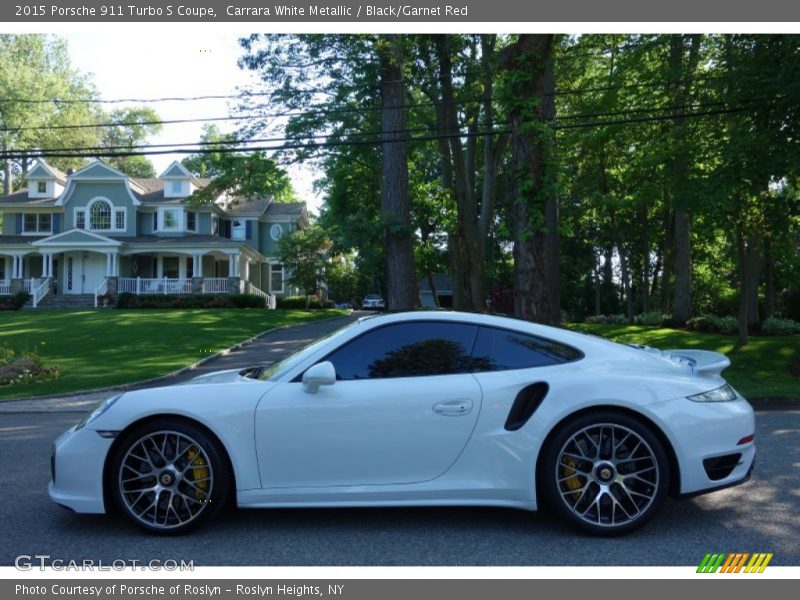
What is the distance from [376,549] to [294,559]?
1.62ft

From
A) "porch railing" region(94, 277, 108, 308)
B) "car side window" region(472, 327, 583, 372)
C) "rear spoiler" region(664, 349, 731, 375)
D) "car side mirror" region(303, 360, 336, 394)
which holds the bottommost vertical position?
"car side mirror" region(303, 360, 336, 394)

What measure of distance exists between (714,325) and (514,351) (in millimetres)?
19368

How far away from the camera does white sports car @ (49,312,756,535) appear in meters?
4.32

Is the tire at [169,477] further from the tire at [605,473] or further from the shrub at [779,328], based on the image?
the shrub at [779,328]

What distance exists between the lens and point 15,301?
124 feet

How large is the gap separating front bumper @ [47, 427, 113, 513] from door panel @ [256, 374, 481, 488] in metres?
1.05

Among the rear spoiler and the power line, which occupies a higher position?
the power line

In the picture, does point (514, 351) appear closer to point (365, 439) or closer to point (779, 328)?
point (365, 439)

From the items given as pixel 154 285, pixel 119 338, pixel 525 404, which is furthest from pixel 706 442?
pixel 154 285

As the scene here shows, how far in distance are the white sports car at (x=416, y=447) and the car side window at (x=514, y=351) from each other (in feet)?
0.34

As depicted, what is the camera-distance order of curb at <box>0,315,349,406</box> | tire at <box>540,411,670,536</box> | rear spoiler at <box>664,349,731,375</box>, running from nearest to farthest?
tire at <box>540,411,670,536</box> < rear spoiler at <box>664,349,731,375</box> < curb at <box>0,315,349,406</box>

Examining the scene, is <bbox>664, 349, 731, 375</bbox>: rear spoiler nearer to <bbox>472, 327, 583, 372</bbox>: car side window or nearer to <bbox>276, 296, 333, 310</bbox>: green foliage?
<bbox>472, 327, 583, 372</bbox>: car side window

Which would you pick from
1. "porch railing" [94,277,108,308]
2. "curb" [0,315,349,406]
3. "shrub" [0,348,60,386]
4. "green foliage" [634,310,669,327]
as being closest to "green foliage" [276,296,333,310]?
"porch railing" [94,277,108,308]

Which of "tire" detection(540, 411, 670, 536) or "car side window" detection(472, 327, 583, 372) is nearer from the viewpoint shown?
"tire" detection(540, 411, 670, 536)
